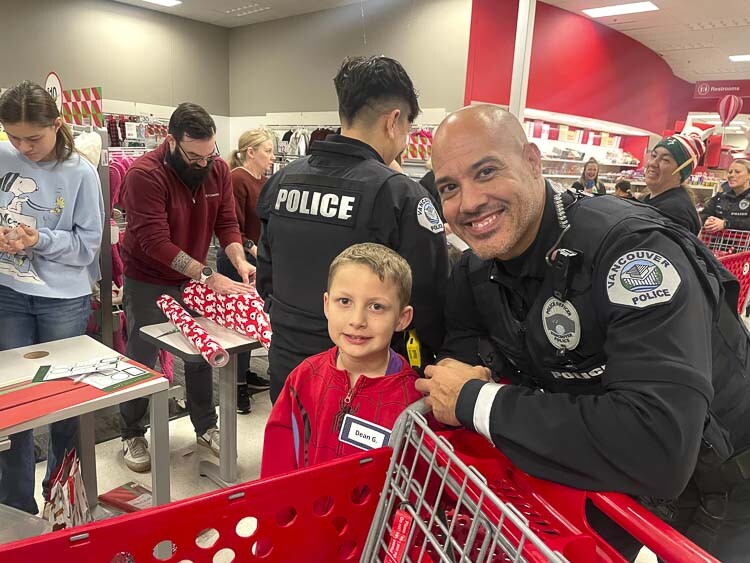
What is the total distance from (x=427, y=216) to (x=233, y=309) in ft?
4.68

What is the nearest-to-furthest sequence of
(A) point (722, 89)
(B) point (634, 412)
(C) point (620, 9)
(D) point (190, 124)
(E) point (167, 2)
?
(B) point (634, 412) < (D) point (190, 124) < (A) point (722, 89) < (C) point (620, 9) < (E) point (167, 2)

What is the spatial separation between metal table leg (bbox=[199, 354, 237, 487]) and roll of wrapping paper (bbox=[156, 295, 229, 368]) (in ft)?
0.63

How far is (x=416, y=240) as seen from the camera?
167 centimetres

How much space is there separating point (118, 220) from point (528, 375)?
13.6ft

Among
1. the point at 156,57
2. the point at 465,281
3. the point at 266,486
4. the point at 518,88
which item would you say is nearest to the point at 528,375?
the point at 465,281

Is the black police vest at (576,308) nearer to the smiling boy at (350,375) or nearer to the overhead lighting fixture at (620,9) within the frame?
the smiling boy at (350,375)

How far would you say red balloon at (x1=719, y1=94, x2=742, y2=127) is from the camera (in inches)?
225

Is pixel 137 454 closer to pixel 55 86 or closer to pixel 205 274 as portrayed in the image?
pixel 205 274

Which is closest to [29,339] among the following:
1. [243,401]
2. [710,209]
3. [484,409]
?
[243,401]

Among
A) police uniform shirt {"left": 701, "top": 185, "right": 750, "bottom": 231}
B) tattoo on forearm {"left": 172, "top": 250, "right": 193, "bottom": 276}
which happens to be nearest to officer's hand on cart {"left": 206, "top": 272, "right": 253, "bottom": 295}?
tattoo on forearm {"left": 172, "top": 250, "right": 193, "bottom": 276}

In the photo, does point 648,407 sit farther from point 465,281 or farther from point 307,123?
point 307,123

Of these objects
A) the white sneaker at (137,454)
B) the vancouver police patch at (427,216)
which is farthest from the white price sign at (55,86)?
the vancouver police patch at (427,216)

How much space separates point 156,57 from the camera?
9758mm

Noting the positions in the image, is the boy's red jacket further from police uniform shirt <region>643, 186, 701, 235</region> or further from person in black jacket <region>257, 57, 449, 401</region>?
police uniform shirt <region>643, 186, 701, 235</region>
